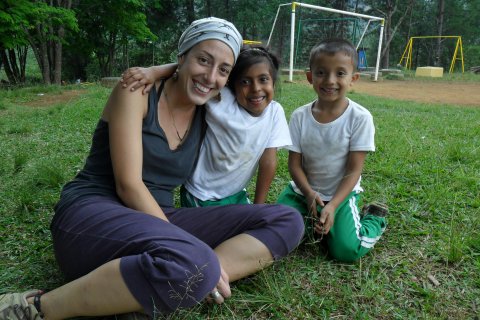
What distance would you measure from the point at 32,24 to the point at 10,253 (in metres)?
8.56

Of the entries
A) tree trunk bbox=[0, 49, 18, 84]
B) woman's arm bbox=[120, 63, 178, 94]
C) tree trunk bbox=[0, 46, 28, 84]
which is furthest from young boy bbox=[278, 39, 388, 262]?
tree trunk bbox=[0, 46, 28, 84]

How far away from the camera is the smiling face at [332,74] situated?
6.77 feet

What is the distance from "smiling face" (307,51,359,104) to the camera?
2.06 meters

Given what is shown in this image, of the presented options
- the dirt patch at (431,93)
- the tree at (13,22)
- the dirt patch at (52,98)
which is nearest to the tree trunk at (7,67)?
the tree at (13,22)

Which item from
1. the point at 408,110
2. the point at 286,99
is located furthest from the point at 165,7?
the point at 408,110

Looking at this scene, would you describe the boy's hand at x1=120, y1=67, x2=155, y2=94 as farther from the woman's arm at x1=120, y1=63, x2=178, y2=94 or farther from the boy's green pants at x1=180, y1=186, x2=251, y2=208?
the boy's green pants at x1=180, y1=186, x2=251, y2=208

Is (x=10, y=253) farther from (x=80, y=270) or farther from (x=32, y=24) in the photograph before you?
(x=32, y=24)

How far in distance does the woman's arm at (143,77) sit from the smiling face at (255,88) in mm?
351

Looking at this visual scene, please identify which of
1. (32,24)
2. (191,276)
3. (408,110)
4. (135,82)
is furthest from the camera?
(32,24)

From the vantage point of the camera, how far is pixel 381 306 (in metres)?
1.60

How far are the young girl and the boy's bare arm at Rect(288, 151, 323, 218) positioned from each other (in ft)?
0.54

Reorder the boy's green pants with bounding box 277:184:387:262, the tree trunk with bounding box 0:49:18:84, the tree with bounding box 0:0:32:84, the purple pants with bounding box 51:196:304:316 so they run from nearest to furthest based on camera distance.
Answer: the purple pants with bounding box 51:196:304:316, the boy's green pants with bounding box 277:184:387:262, the tree with bounding box 0:0:32:84, the tree trunk with bounding box 0:49:18:84

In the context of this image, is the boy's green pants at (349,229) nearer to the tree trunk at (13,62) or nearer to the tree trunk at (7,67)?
the tree trunk at (7,67)

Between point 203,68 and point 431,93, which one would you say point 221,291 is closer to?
point 203,68
